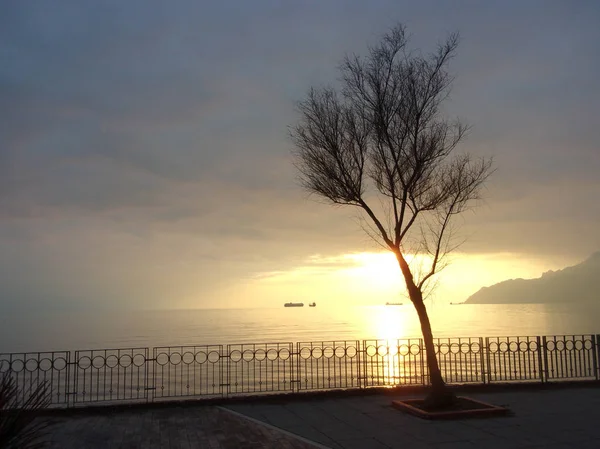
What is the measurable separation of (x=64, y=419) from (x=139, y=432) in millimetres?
2627

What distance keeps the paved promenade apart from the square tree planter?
237 mm

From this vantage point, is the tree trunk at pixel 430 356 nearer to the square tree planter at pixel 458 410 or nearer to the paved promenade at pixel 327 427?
the square tree planter at pixel 458 410

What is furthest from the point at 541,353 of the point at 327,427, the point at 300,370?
the point at 327,427

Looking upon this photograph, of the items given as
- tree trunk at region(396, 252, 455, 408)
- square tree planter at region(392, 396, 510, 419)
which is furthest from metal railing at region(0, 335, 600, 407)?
tree trunk at region(396, 252, 455, 408)

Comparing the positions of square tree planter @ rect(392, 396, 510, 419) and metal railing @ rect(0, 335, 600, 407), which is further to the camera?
metal railing @ rect(0, 335, 600, 407)

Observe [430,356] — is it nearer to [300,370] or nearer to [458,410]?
[458,410]

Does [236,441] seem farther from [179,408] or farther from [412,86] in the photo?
[412,86]

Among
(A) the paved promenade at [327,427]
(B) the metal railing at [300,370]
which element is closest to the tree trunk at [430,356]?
(A) the paved promenade at [327,427]

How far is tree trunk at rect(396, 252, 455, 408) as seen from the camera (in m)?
13.5

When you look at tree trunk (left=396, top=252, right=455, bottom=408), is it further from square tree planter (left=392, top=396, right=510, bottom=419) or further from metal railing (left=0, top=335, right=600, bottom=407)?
metal railing (left=0, top=335, right=600, bottom=407)

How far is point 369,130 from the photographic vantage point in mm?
14938

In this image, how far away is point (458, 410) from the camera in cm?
1323

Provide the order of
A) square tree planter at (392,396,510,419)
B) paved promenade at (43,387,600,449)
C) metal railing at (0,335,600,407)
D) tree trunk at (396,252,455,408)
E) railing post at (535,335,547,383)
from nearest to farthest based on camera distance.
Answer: paved promenade at (43,387,600,449), square tree planter at (392,396,510,419), tree trunk at (396,252,455,408), metal railing at (0,335,600,407), railing post at (535,335,547,383)

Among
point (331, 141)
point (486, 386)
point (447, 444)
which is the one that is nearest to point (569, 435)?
point (447, 444)
